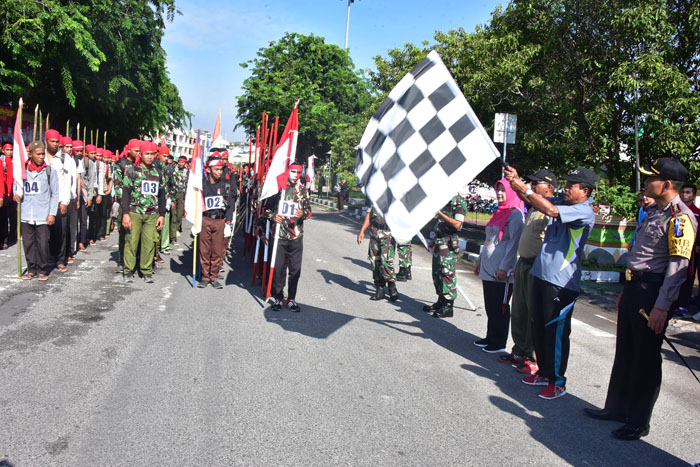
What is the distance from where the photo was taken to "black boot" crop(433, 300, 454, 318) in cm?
729

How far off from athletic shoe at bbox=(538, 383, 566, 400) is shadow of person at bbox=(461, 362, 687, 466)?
57 millimetres

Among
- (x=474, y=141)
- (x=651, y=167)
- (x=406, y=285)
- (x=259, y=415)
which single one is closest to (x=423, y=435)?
(x=259, y=415)

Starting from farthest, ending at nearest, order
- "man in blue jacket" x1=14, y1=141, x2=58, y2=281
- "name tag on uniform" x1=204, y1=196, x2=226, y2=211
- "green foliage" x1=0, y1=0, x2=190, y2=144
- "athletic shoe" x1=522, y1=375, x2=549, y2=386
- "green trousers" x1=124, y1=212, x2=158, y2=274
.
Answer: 1. "green foliage" x1=0, y1=0, x2=190, y2=144
2. "name tag on uniform" x1=204, y1=196, x2=226, y2=211
3. "green trousers" x1=124, y1=212, x2=158, y2=274
4. "man in blue jacket" x1=14, y1=141, x2=58, y2=281
5. "athletic shoe" x1=522, y1=375, x2=549, y2=386

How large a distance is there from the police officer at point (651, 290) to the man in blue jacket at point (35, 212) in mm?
7435

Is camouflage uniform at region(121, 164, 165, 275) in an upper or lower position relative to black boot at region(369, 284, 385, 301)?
upper

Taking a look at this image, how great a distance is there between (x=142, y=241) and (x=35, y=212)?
4.94ft

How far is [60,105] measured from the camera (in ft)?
61.7

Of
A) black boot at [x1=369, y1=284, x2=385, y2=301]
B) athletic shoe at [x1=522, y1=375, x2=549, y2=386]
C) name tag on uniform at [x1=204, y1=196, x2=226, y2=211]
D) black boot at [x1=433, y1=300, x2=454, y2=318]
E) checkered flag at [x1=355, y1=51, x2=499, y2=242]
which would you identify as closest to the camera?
checkered flag at [x1=355, y1=51, x2=499, y2=242]

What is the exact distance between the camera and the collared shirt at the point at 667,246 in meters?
3.70

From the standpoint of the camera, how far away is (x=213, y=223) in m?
8.48

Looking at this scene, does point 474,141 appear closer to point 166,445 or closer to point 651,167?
point 651,167

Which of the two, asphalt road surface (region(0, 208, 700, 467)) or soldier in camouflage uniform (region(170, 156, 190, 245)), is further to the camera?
soldier in camouflage uniform (region(170, 156, 190, 245))

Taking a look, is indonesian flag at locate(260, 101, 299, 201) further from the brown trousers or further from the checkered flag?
the checkered flag

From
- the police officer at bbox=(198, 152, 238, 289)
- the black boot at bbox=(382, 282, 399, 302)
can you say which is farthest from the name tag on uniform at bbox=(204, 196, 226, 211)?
the black boot at bbox=(382, 282, 399, 302)
